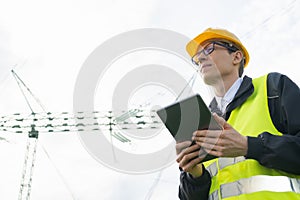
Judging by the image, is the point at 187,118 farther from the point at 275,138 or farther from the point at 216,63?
the point at 216,63

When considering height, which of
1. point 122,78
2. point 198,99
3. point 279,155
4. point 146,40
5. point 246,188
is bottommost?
point 246,188

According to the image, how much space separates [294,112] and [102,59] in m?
3.83

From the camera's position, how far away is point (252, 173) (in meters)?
2.67

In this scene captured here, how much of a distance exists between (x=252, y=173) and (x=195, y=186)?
57cm

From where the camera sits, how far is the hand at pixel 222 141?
253 centimetres

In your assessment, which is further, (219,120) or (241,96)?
(241,96)

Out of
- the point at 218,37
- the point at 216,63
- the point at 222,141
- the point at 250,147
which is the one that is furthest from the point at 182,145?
the point at 218,37

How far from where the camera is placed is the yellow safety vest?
258 cm

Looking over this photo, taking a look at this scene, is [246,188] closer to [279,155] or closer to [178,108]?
[279,155]

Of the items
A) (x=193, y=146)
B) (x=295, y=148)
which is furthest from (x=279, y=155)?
(x=193, y=146)

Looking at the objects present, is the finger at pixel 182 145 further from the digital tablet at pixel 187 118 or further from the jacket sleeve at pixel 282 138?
the jacket sleeve at pixel 282 138

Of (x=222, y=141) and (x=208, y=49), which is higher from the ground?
(x=208, y=49)

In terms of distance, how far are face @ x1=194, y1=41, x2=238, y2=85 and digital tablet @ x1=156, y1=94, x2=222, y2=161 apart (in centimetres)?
99

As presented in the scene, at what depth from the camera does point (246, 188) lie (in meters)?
2.63
